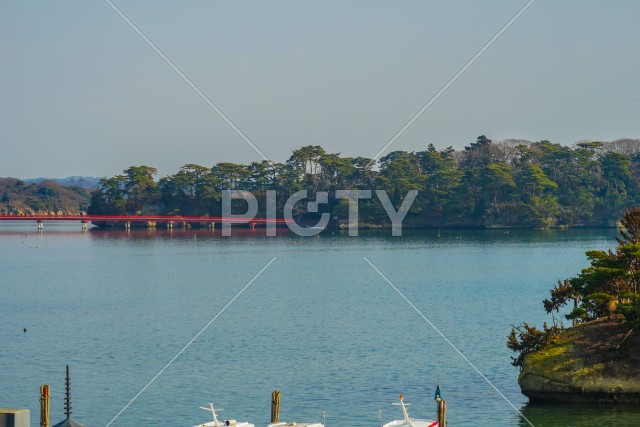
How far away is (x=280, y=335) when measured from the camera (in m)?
62.2

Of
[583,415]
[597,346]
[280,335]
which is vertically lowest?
[583,415]

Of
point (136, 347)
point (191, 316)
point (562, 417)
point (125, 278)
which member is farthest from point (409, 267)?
point (562, 417)

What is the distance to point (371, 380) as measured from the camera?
47594 millimetres

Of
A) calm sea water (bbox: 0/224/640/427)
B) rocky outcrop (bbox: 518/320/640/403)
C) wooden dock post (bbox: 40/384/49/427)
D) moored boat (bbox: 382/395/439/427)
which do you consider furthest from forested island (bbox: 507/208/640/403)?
wooden dock post (bbox: 40/384/49/427)

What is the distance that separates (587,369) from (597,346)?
3.83 ft

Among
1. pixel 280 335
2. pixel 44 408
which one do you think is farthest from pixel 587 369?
pixel 280 335

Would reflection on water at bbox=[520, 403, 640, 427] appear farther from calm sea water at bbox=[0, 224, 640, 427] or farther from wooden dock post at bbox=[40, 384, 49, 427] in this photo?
wooden dock post at bbox=[40, 384, 49, 427]

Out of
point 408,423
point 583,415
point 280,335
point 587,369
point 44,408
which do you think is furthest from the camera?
point 280,335

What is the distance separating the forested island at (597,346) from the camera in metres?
40.5

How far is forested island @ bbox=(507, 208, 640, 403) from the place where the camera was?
4047 centimetres

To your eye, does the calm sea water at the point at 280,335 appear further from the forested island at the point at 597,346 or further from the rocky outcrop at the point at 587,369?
the forested island at the point at 597,346

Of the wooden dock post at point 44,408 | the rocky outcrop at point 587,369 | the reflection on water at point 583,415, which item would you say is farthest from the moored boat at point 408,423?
the wooden dock post at point 44,408

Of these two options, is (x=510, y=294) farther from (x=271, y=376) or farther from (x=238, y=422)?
(x=238, y=422)

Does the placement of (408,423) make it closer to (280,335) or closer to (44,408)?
(44,408)
